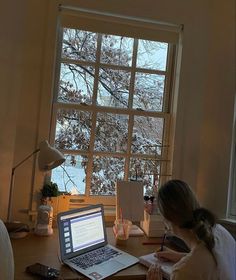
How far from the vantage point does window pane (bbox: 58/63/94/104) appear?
258 centimetres

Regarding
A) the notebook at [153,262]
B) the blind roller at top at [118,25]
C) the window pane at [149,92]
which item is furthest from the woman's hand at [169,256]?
the blind roller at top at [118,25]

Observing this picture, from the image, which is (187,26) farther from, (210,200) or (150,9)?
(210,200)

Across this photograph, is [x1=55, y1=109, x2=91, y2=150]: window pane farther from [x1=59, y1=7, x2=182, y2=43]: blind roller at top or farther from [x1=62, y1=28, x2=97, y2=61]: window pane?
[x1=59, y1=7, x2=182, y2=43]: blind roller at top

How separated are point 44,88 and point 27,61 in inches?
7.6

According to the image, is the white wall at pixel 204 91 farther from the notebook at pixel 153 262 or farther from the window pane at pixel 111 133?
the notebook at pixel 153 262

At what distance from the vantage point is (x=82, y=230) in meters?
2.06

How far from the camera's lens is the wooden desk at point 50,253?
1795 mm

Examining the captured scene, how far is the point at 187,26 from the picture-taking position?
265 cm

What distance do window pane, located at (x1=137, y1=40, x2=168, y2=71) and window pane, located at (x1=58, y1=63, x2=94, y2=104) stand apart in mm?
368

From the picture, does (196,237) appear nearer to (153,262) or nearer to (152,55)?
(153,262)

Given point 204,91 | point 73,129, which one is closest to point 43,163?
point 73,129

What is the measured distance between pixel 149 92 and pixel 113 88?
0.27 meters

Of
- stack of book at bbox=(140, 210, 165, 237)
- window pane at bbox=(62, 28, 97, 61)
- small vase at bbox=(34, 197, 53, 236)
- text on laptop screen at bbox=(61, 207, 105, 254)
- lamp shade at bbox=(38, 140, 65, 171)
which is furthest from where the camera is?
window pane at bbox=(62, 28, 97, 61)

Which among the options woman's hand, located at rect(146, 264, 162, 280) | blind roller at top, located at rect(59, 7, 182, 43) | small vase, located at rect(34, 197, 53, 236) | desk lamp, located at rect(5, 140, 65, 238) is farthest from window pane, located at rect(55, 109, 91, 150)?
woman's hand, located at rect(146, 264, 162, 280)
